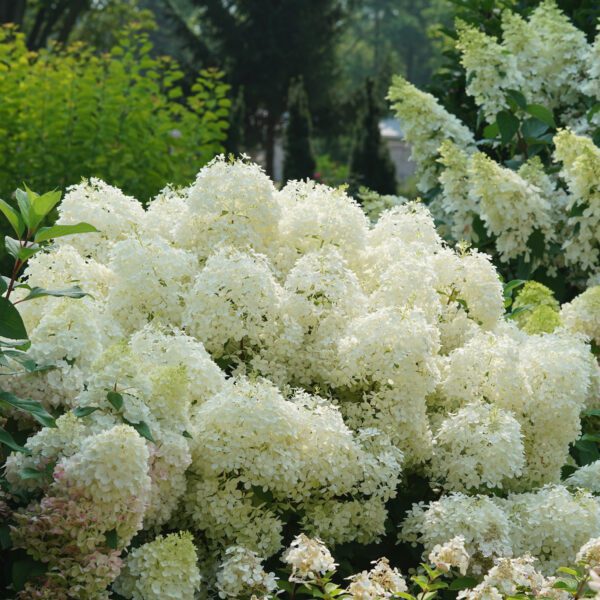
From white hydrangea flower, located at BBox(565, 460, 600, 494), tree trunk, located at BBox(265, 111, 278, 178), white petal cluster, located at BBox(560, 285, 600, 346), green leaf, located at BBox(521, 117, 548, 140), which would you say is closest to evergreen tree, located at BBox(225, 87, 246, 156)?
tree trunk, located at BBox(265, 111, 278, 178)

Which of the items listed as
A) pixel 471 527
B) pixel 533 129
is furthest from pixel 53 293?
pixel 533 129

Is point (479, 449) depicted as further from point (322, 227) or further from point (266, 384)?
point (322, 227)

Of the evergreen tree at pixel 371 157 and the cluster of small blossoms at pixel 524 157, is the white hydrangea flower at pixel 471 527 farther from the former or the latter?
the evergreen tree at pixel 371 157

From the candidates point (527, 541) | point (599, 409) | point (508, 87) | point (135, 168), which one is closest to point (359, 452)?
point (527, 541)

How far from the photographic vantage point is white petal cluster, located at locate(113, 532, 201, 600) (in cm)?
274

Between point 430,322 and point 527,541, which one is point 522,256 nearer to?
point 430,322

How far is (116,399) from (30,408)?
215 mm

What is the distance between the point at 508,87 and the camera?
18.5 feet

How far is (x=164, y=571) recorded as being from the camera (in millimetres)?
2742

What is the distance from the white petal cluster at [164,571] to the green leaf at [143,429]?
0.27 m

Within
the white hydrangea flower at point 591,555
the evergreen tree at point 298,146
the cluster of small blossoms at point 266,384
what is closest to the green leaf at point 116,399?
the cluster of small blossoms at point 266,384

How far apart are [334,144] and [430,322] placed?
28838 millimetres

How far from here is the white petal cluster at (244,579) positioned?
9.16 feet

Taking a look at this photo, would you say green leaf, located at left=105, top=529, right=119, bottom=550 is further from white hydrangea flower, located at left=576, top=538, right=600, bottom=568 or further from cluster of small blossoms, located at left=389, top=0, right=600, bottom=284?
cluster of small blossoms, located at left=389, top=0, right=600, bottom=284
